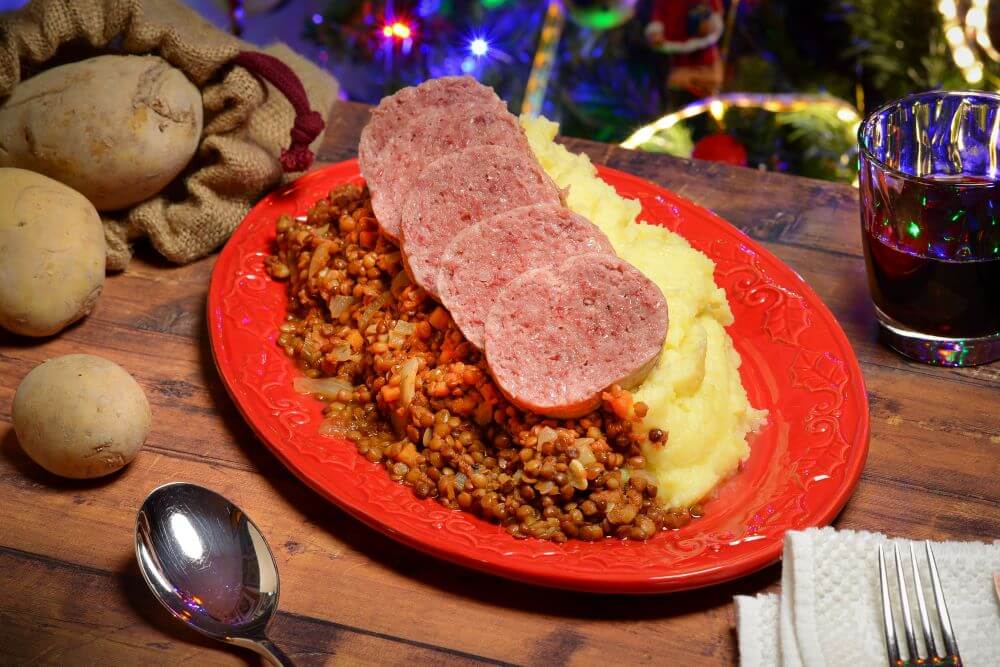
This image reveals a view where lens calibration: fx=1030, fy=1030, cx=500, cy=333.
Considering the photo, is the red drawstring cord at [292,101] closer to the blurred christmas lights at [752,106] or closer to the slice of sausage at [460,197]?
the slice of sausage at [460,197]

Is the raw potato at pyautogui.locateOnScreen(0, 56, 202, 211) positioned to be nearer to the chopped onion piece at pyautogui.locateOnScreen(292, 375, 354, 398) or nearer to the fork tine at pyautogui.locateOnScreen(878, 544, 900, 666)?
the chopped onion piece at pyautogui.locateOnScreen(292, 375, 354, 398)

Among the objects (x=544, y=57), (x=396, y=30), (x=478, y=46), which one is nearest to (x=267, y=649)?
(x=396, y=30)

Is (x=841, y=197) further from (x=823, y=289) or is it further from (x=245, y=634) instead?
(x=245, y=634)

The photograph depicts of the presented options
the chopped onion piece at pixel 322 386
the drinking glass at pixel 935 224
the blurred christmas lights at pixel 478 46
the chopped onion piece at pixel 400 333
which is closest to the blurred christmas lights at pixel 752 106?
the blurred christmas lights at pixel 478 46

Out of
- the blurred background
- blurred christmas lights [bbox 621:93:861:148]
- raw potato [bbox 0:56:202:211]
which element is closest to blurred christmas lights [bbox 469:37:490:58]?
the blurred background

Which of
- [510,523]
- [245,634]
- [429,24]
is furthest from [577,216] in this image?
[429,24]

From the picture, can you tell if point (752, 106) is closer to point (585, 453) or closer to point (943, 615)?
point (585, 453)
